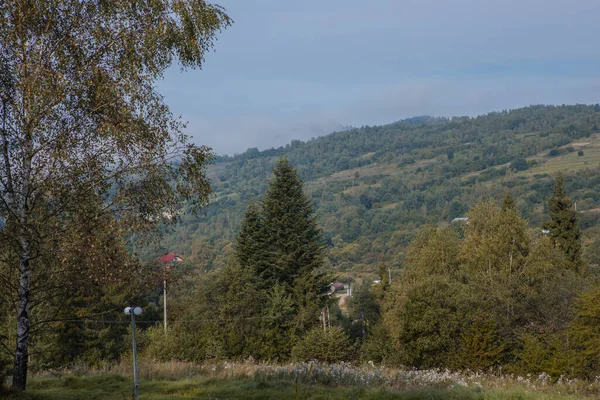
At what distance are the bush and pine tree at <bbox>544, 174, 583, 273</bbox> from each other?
1061 inches

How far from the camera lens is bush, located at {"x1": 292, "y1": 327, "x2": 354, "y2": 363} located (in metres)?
36.3

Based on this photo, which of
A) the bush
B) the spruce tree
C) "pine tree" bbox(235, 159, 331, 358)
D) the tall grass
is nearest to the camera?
the tall grass

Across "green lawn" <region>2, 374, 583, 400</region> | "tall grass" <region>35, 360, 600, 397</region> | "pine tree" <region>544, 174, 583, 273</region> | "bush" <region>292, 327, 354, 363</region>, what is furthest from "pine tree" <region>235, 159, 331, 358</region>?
"green lawn" <region>2, 374, 583, 400</region>

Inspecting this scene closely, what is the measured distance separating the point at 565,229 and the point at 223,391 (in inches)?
1892

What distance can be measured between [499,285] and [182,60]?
3800 centimetres

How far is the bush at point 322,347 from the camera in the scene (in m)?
36.3

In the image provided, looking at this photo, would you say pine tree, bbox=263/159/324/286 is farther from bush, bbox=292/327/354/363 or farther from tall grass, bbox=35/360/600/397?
tall grass, bbox=35/360/600/397

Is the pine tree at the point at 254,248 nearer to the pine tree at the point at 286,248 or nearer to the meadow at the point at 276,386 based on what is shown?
the pine tree at the point at 286,248

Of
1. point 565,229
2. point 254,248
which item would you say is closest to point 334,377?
point 254,248

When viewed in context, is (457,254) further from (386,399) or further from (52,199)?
(52,199)

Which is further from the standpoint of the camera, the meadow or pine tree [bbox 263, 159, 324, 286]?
pine tree [bbox 263, 159, 324, 286]

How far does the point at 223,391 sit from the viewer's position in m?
12.9

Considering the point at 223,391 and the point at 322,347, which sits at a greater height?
the point at 223,391

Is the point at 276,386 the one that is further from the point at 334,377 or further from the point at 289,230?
the point at 289,230
